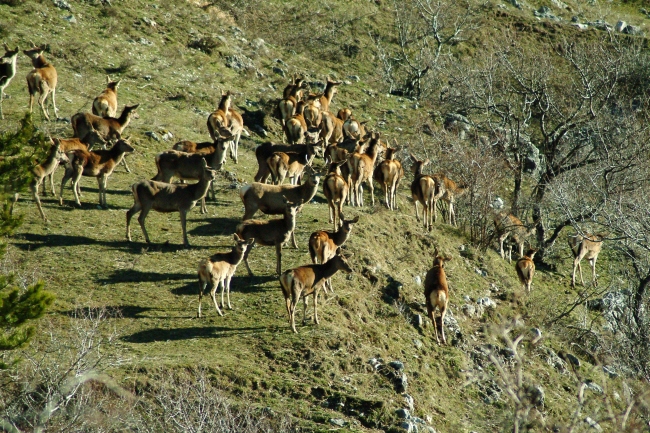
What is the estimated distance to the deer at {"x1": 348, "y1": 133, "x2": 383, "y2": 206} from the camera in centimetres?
1911

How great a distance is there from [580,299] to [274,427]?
480 inches

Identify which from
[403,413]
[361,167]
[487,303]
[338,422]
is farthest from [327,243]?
[487,303]

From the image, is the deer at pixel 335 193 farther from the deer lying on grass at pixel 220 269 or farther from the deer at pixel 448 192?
the deer at pixel 448 192

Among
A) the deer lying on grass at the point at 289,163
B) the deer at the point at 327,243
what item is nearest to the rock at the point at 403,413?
the deer at the point at 327,243

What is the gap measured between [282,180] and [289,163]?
1.69ft

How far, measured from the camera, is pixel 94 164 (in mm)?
Answer: 17312

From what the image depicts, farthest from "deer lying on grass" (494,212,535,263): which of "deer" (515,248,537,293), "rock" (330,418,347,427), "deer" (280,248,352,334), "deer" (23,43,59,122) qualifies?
"deer" (23,43,59,122)

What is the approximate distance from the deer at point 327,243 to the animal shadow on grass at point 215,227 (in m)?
2.51

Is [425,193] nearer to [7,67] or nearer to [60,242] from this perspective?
[60,242]

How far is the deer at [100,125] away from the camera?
750 inches

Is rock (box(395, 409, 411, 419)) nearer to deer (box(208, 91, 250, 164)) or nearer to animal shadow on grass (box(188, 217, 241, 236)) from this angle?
animal shadow on grass (box(188, 217, 241, 236))

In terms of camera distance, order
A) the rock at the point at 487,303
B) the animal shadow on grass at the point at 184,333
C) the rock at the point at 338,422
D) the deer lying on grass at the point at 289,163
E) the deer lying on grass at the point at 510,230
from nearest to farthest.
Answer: the rock at the point at 338,422 < the animal shadow on grass at the point at 184,333 < the rock at the point at 487,303 < the deer lying on grass at the point at 289,163 < the deer lying on grass at the point at 510,230

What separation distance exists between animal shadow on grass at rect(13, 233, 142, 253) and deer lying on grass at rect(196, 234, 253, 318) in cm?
250

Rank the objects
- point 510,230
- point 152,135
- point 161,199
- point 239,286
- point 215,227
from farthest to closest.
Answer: point 152,135
point 510,230
point 215,227
point 161,199
point 239,286
